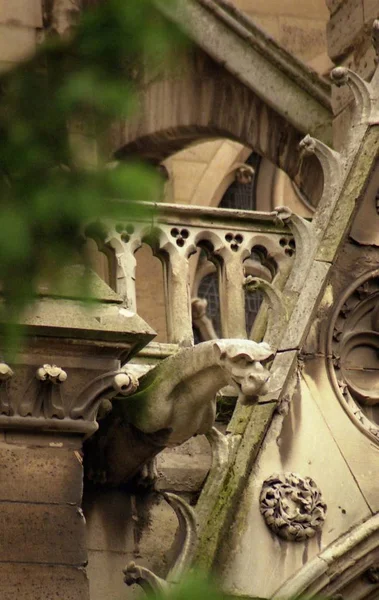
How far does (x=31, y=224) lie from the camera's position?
20.7 feet

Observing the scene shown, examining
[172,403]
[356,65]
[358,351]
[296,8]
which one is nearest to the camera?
[172,403]

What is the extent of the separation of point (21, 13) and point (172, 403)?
378cm

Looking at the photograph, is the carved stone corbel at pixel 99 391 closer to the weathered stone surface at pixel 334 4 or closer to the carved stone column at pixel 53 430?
the carved stone column at pixel 53 430

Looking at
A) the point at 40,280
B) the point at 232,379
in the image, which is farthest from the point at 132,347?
the point at 40,280

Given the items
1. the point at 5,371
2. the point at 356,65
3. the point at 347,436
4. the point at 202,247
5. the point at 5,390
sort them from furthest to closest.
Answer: the point at 356,65 → the point at 202,247 → the point at 347,436 → the point at 5,390 → the point at 5,371

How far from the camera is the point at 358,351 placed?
10.1 m

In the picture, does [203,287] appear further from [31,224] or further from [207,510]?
[31,224]

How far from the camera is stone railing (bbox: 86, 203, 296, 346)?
994 centimetres

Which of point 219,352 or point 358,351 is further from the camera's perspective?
point 358,351

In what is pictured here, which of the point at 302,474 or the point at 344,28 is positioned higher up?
the point at 344,28

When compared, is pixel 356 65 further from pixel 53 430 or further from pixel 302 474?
pixel 53 430

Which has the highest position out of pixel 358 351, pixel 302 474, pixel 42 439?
pixel 358 351

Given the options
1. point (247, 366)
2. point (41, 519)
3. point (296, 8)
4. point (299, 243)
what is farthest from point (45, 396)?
point (296, 8)

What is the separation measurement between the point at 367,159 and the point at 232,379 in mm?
2149
